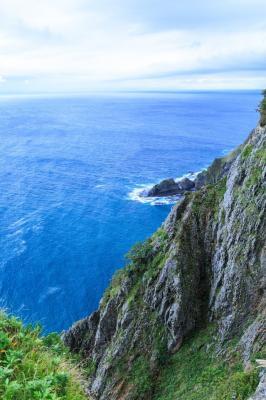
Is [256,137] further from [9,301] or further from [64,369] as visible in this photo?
[9,301]

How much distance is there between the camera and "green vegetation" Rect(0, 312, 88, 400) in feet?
33.6

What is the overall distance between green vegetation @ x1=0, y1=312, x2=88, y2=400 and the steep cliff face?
48.2 ft

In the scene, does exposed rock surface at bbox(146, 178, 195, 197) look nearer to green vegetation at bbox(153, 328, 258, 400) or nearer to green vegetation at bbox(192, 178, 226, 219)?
green vegetation at bbox(192, 178, 226, 219)

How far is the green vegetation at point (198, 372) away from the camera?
2386cm

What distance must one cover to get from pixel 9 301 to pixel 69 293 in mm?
9071

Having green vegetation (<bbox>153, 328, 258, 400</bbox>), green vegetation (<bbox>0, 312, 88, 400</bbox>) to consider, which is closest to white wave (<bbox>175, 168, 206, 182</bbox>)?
green vegetation (<bbox>153, 328, 258, 400</bbox>)

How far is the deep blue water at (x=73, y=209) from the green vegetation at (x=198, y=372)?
1234 cm

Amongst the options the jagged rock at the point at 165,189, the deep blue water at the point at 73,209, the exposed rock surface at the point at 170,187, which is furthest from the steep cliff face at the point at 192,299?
the exposed rock surface at the point at 170,187

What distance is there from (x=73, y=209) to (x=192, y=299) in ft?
193

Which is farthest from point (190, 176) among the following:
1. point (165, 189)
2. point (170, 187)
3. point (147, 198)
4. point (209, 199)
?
point (209, 199)

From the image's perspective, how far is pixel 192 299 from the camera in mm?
32656

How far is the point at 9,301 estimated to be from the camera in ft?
183

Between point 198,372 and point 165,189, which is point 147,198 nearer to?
point 165,189

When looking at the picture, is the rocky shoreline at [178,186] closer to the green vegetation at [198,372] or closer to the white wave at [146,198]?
the white wave at [146,198]
